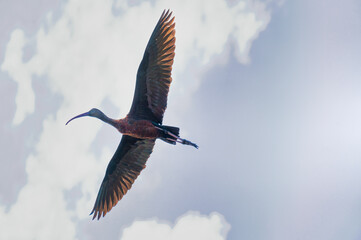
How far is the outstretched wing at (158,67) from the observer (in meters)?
14.0

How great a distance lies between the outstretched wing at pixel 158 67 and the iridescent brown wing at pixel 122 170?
184cm

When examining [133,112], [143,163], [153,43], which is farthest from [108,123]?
[153,43]

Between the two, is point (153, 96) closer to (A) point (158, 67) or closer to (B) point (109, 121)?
(A) point (158, 67)

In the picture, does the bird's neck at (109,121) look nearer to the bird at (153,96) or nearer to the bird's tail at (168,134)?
the bird at (153,96)

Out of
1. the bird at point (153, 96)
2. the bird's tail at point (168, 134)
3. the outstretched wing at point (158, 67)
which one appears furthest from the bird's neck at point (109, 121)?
the bird's tail at point (168, 134)

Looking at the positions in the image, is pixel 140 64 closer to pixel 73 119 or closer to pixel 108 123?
pixel 108 123

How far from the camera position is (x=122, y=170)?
15648 millimetres

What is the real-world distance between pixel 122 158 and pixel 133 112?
2084 millimetres

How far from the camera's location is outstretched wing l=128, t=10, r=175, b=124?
14.0m

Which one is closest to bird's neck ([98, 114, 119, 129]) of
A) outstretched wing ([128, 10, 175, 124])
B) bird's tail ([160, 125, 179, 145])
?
outstretched wing ([128, 10, 175, 124])

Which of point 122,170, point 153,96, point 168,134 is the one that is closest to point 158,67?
point 153,96

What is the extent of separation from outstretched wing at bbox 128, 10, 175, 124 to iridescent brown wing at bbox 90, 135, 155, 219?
6.03 feet

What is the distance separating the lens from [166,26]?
1414cm

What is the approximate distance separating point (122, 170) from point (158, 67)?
166 inches
